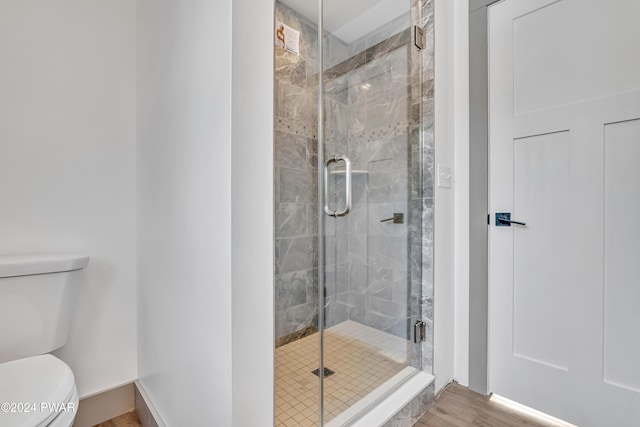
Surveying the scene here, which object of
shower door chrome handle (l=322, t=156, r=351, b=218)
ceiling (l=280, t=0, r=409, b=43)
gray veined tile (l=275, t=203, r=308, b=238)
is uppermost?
ceiling (l=280, t=0, r=409, b=43)

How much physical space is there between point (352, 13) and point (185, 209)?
1584 mm

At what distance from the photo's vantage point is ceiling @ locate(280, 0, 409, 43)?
1.56m

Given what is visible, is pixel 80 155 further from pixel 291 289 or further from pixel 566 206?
pixel 566 206

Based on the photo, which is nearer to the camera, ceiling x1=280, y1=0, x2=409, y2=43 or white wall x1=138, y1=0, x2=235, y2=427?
white wall x1=138, y1=0, x2=235, y2=427

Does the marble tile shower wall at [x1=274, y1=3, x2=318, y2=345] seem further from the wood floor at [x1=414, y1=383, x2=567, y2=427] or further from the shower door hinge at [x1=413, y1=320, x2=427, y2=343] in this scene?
the wood floor at [x1=414, y1=383, x2=567, y2=427]

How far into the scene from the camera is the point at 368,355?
1.64m

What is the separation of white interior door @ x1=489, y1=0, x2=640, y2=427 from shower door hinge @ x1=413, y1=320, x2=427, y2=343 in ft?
1.18

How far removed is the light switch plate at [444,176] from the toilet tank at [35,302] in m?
1.78

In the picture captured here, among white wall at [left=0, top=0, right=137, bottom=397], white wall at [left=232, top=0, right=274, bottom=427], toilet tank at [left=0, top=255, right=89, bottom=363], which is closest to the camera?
white wall at [left=232, top=0, right=274, bottom=427]

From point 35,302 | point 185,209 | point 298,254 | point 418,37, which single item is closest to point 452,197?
point 418,37

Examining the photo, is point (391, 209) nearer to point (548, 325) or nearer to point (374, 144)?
point (374, 144)

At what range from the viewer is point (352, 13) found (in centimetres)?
172

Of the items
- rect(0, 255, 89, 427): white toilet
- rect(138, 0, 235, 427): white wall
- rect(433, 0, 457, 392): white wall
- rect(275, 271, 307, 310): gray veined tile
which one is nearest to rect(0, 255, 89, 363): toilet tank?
rect(0, 255, 89, 427): white toilet

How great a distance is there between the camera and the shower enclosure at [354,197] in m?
1.50
